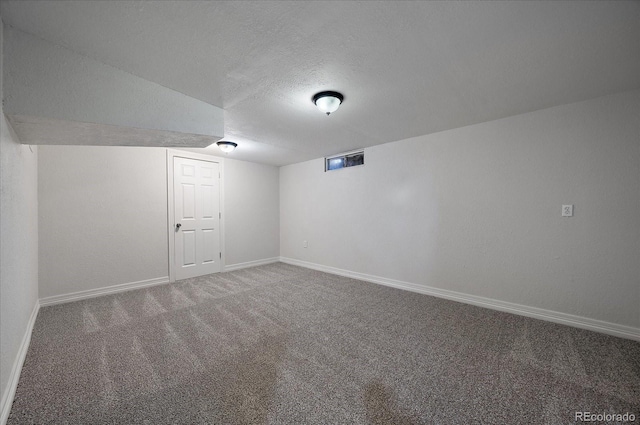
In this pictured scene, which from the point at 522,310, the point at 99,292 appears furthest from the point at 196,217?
the point at 522,310

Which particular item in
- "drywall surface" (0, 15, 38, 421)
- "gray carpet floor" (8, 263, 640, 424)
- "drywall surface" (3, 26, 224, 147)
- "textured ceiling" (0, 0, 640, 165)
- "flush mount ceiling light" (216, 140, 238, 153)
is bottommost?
"gray carpet floor" (8, 263, 640, 424)

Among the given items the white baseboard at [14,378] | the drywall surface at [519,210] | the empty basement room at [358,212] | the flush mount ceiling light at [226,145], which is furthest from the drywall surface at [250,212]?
the white baseboard at [14,378]

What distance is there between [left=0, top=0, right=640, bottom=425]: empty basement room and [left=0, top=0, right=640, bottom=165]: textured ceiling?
0.02 m

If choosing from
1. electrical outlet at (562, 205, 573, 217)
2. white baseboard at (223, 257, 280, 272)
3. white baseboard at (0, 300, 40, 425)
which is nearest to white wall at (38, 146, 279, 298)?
white baseboard at (0, 300, 40, 425)

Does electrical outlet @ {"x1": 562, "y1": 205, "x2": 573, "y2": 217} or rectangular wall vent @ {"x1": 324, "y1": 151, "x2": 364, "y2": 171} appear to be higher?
rectangular wall vent @ {"x1": 324, "y1": 151, "x2": 364, "y2": 171}

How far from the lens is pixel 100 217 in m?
3.32

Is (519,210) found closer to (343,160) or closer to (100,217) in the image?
(343,160)

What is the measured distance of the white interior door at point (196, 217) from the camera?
4.11 meters

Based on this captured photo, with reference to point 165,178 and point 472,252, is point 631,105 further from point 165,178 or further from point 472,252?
point 165,178

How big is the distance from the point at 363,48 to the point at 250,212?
4.21m

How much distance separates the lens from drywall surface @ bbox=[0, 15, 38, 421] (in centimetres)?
142

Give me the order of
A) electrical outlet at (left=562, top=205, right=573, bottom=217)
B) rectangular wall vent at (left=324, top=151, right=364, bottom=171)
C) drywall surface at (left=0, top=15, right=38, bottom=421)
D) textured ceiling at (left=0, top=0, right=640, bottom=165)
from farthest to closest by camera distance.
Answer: rectangular wall vent at (left=324, top=151, right=364, bottom=171) → electrical outlet at (left=562, top=205, right=573, bottom=217) → drywall surface at (left=0, top=15, right=38, bottom=421) → textured ceiling at (left=0, top=0, right=640, bottom=165)

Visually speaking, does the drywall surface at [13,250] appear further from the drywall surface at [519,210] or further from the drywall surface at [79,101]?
the drywall surface at [519,210]

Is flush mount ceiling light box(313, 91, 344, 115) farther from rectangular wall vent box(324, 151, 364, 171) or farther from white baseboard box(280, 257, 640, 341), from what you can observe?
white baseboard box(280, 257, 640, 341)
